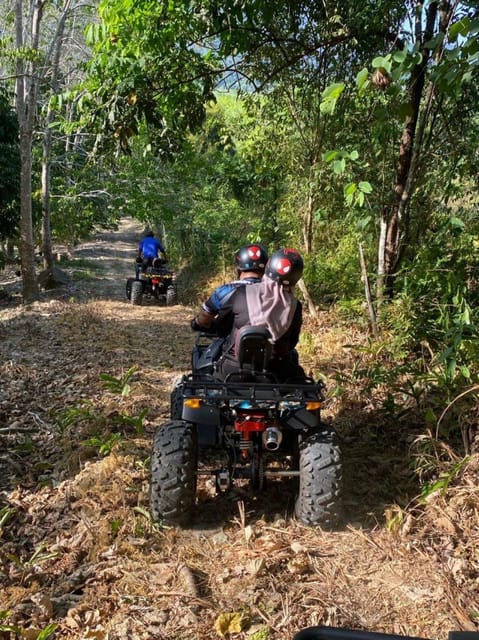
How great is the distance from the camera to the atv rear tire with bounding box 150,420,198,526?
3266 mm

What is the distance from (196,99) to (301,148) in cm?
346

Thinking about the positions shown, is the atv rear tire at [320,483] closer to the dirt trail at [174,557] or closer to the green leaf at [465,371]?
the dirt trail at [174,557]

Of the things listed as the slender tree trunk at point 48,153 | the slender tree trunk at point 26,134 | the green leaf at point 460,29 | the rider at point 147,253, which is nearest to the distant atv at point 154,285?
the rider at point 147,253

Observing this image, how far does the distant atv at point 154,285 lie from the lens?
41.1 feet

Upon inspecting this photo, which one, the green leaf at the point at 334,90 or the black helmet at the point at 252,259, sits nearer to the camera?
the green leaf at the point at 334,90

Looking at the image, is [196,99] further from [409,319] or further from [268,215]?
[268,215]

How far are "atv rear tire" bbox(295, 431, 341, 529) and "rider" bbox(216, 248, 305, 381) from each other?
641 mm

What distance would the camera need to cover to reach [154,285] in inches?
505

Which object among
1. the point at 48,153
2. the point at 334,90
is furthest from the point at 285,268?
the point at 48,153

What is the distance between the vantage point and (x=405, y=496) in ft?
12.3

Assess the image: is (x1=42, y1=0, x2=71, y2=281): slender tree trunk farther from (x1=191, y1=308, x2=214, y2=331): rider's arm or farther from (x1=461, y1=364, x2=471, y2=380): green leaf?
(x1=461, y1=364, x2=471, y2=380): green leaf

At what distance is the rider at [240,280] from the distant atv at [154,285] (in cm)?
865

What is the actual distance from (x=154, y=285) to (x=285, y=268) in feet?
31.9

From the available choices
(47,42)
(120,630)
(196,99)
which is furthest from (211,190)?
(120,630)
